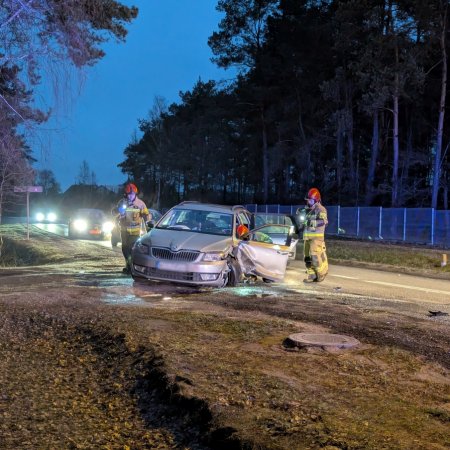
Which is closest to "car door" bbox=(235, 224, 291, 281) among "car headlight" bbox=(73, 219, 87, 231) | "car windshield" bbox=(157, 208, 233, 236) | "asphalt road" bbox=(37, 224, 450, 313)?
"asphalt road" bbox=(37, 224, 450, 313)

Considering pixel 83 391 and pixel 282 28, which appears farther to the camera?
pixel 282 28

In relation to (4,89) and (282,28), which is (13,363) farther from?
(282,28)

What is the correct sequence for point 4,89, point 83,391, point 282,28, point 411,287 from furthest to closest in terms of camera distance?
point 282,28, point 4,89, point 411,287, point 83,391

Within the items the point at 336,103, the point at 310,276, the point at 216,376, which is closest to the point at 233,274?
the point at 310,276

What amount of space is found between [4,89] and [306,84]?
36.7 m

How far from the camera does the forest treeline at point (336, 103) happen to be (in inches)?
1366

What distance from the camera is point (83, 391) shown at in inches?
199

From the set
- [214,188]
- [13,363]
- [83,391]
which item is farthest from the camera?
[214,188]

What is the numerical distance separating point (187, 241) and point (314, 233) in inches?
115

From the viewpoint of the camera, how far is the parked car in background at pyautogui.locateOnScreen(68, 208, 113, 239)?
30469 mm

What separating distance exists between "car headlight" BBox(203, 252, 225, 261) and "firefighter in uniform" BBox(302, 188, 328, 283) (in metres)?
2.35

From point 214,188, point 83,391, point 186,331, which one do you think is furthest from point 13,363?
point 214,188

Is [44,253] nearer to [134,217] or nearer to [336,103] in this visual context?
[134,217]

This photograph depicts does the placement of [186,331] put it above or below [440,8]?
Result: below
